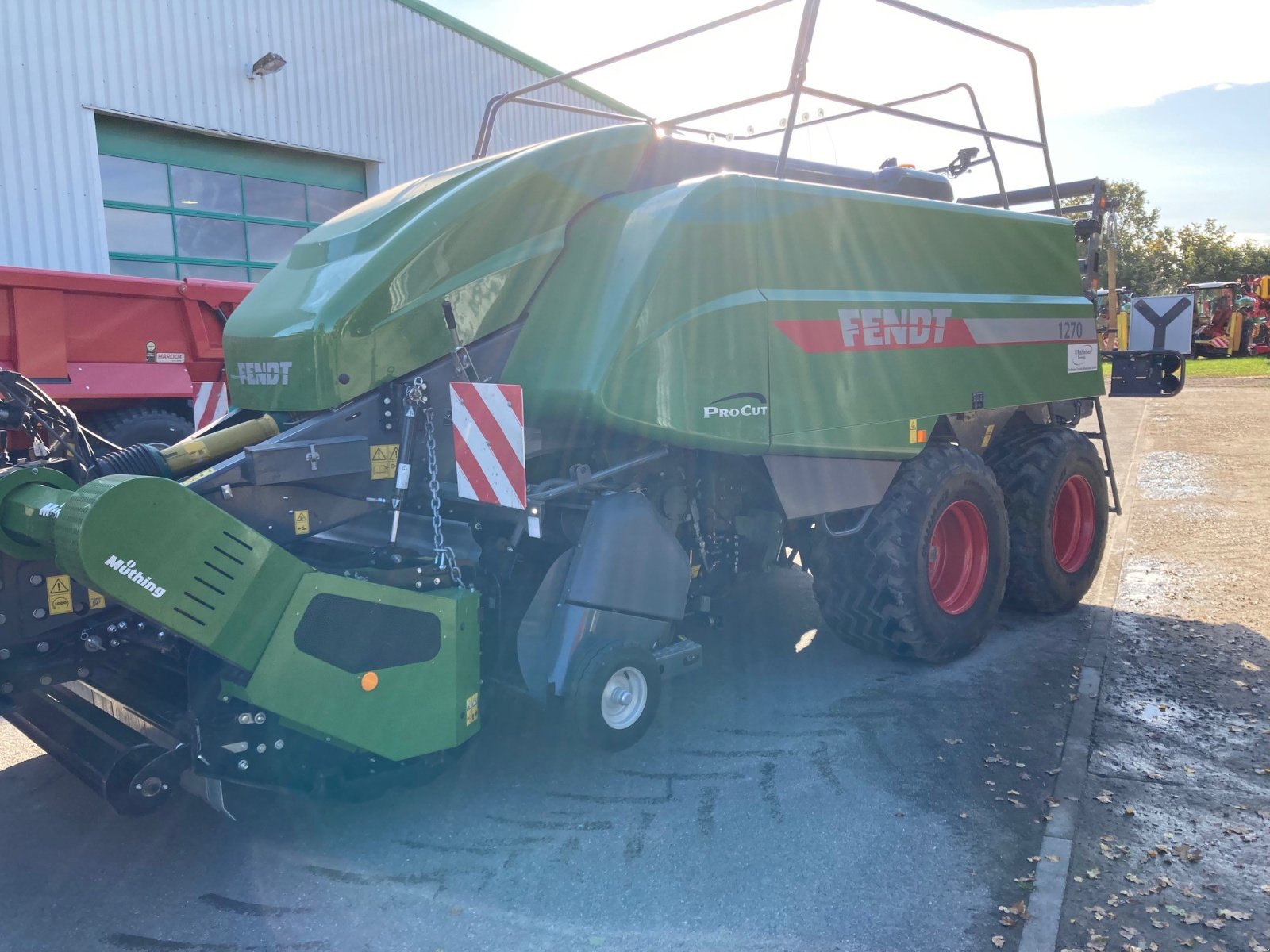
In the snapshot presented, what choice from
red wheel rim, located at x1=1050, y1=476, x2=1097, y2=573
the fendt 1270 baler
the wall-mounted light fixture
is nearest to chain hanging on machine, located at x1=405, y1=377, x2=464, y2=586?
the fendt 1270 baler

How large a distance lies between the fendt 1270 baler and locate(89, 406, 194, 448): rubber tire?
16.8 feet

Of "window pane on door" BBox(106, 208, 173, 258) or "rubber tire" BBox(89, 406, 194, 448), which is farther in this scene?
"window pane on door" BBox(106, 208, 173, 258)

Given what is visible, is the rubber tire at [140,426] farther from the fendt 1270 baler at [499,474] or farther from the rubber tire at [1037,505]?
the rubber tire at [1037,505]

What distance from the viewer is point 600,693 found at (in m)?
3.48

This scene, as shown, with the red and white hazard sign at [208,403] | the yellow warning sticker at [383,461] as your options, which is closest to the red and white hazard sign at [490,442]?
the yellow warning sticker at [383,461]

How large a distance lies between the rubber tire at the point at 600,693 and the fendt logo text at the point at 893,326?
1.61 m

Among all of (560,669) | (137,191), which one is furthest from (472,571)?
(137,191)

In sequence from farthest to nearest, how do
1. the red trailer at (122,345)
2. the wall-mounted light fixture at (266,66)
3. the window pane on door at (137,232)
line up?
the wall-mounted light fixture at (266,66) → the window pane on door at (137,232) → the red trailer at (122,345)

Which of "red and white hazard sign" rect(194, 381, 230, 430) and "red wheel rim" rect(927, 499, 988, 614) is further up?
"red and white hazard sign" rect(194, 381, 230, 430)

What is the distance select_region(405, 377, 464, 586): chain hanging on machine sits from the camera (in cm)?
335

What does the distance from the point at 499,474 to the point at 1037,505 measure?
342 cm

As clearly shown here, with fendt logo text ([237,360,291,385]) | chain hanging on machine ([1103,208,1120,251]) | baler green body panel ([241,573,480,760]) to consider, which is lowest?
baler green body panel ([241,573,480,760])

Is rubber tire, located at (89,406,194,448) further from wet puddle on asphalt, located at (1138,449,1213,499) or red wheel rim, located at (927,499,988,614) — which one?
wet puddle on asphalt, located at (1138,449,1213,499)

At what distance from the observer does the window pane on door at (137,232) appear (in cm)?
1212
